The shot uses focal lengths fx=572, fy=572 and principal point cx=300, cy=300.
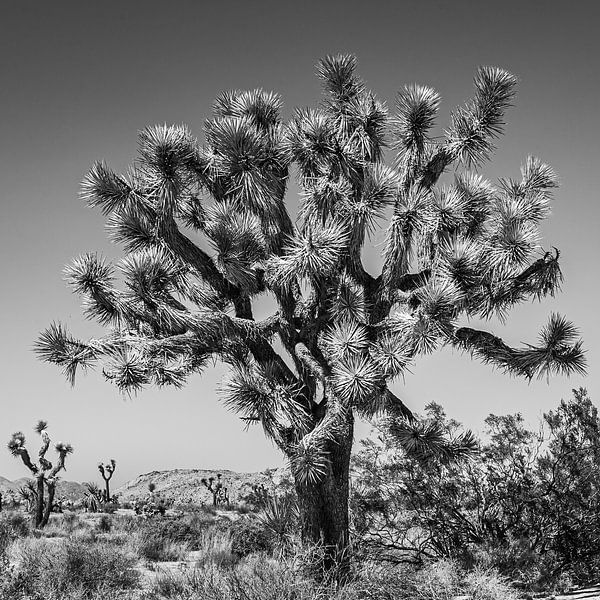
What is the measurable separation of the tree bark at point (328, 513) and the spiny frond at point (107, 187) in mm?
4370

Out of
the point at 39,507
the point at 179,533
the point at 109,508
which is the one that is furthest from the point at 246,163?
the point at 109,508

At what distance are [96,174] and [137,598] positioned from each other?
5385mm

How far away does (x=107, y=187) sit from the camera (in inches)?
314

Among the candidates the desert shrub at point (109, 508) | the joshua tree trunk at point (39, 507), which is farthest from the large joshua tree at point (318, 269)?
the desert shrub at point (109, 508)

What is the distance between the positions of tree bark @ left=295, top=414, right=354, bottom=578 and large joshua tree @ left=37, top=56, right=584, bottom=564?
2cm

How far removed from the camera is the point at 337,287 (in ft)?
26.1

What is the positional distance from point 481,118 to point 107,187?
214 inches

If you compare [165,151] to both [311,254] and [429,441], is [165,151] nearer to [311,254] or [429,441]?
[311,254]

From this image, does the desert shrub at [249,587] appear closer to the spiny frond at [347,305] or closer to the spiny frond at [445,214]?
the spiny frond at [347,305]

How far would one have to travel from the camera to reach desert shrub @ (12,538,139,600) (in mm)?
6461

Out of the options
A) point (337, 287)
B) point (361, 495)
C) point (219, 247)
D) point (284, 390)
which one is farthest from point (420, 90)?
point (361, 495)

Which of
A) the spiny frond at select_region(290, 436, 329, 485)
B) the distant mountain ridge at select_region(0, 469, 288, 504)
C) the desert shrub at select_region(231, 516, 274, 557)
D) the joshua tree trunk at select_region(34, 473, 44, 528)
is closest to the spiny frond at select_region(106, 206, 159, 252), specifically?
the spiny frond at select_region(290, 436, 329, 485)

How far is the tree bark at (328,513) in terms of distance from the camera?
6988mm

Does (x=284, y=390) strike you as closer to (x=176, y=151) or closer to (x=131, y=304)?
(x=131, y=304)
